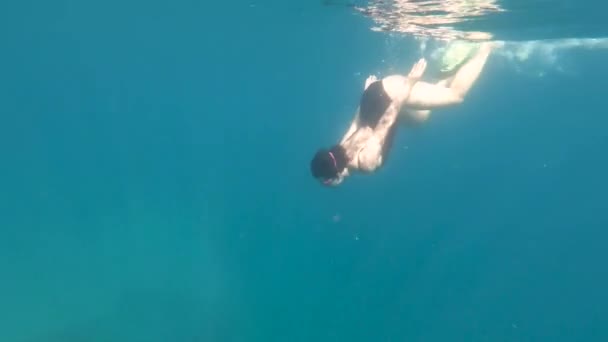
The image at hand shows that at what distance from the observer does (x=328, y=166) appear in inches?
274

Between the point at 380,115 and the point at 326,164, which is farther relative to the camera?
the point at 380,115

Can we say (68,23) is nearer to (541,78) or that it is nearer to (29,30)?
(29,30)

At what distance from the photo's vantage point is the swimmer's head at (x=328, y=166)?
6.96 meters

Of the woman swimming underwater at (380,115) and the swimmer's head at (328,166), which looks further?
the woman swimming underwater at (380,115)

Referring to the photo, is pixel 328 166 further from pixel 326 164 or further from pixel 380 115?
pixel 380 115

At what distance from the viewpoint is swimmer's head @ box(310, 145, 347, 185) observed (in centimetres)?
696

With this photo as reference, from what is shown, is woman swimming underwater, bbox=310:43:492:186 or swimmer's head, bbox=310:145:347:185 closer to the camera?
swimmer's head, bbox=310:145:347:185

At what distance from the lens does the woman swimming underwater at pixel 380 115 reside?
23.4 ft

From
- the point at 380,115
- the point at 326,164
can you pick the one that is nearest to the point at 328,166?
the point at 326,164

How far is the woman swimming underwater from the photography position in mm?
7141

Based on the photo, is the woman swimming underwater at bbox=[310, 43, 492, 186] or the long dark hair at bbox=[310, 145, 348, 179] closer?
the long dark hair at bbox=[310, 145, 348, 179]

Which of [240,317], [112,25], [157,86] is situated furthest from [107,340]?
[157,86]

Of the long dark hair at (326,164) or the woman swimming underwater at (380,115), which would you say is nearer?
the long dark hair at (326,164)

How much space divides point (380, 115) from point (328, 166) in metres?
2.29
